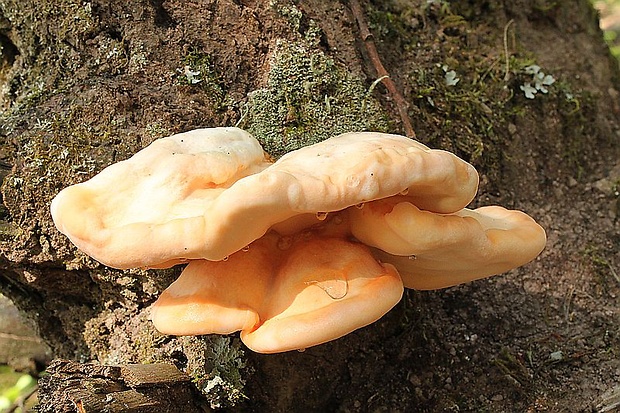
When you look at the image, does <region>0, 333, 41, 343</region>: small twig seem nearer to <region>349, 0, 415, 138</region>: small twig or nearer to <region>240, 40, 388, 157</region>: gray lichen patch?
<region>240, 40, 388, 157</region>: gray lichen patch

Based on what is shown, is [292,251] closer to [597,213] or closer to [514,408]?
[514,408]

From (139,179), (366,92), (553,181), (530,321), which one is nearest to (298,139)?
(366,92)

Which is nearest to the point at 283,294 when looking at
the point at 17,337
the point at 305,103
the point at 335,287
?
the point at 335,287

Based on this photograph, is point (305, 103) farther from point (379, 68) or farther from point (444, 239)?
point (444, 239)

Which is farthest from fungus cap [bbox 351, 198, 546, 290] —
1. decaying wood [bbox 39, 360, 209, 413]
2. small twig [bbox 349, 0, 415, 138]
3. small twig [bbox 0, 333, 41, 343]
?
small twig [bbox 0, 333, 41, 343]

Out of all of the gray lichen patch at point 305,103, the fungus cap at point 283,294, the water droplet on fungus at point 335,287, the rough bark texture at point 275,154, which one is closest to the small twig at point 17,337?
the rough bark texture at point 275,154

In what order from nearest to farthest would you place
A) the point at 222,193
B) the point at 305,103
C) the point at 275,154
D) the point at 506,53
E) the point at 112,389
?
1. the point at 222,193
2. the point at 112,389
3. the point at 275,154
4. the point at 305,103
5. the point at 506,53

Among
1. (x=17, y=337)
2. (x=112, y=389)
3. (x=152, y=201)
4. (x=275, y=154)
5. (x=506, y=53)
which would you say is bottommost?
(x=17, y=337)
